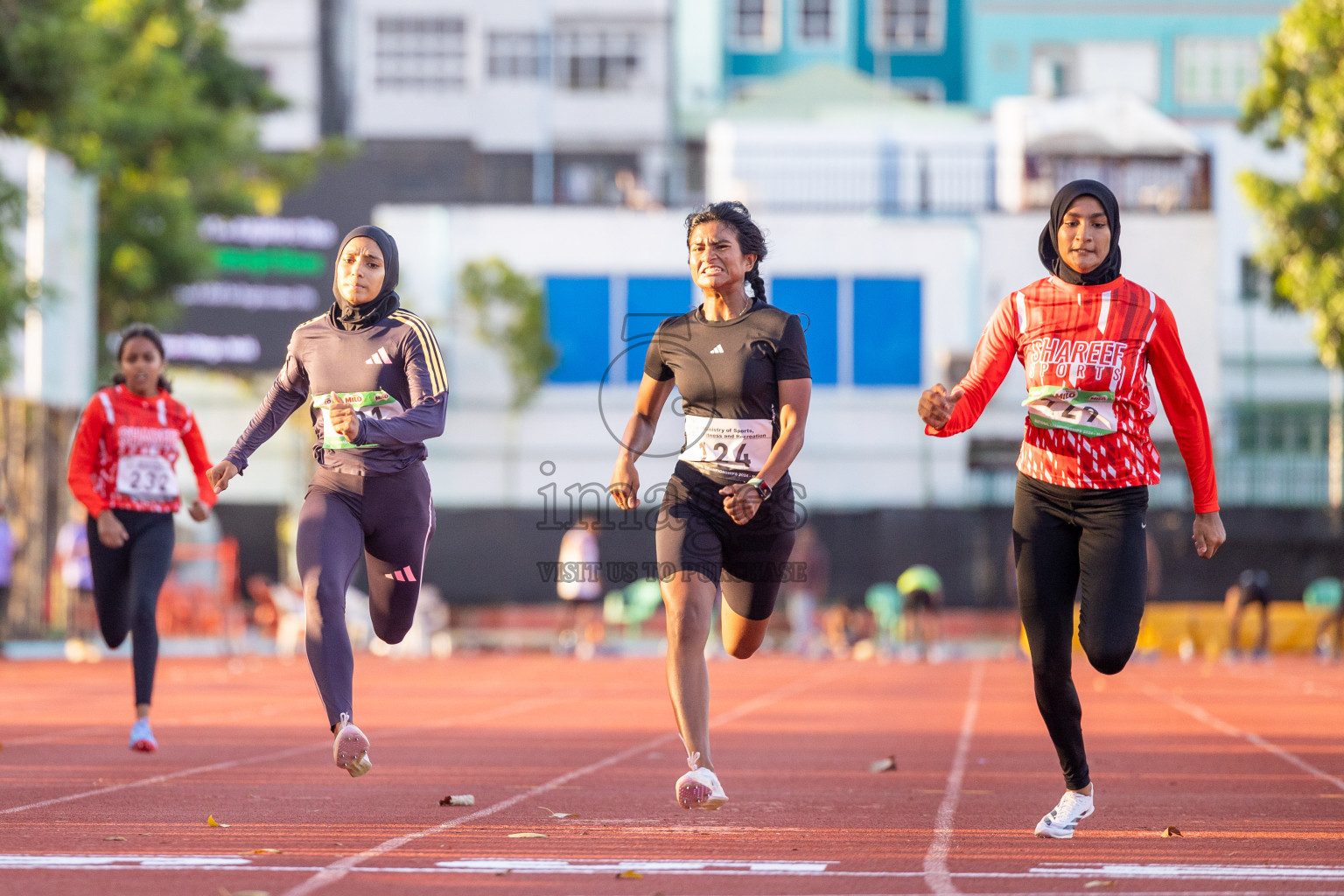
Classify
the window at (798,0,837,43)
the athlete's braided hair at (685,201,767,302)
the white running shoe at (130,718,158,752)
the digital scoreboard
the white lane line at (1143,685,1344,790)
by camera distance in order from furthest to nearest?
the window at (798,0,837,43), the digital scoreboard, the white running shoe at (130,718,158,752), the white lane line at (1143,685,1344,790), the athlete's braided hair at (685,201,767,302)

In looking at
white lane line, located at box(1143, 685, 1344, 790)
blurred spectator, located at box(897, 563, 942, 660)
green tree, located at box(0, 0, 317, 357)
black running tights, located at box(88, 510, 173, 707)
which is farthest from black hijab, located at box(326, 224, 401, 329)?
blurred spectator, located at box(897, 563, 942, 660)

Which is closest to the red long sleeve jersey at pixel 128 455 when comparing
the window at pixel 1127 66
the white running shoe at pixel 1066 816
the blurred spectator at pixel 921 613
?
the white running shoe at pixel 1066 816

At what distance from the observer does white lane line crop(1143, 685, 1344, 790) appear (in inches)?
376

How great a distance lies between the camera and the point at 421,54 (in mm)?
49969

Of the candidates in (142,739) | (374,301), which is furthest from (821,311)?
(374,301)

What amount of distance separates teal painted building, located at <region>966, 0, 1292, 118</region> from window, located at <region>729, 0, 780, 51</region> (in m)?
5.29

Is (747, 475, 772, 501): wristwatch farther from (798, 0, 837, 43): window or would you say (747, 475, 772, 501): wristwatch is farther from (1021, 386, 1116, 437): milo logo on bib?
(798, 0, 837, 43): window

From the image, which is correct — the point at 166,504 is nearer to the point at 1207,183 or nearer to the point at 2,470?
the point at 2,470

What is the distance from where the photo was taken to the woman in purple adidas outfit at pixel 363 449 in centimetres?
752

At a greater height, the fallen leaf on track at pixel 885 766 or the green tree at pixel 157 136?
the green tree at pixel 157 136

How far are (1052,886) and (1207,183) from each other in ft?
120

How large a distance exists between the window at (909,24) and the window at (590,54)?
738 centimetres

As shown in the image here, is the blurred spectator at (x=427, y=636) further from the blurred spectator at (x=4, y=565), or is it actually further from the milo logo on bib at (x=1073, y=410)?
the milo logo on bib at (x=1073, y=410)

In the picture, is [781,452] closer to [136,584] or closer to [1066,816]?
[1066,816]
